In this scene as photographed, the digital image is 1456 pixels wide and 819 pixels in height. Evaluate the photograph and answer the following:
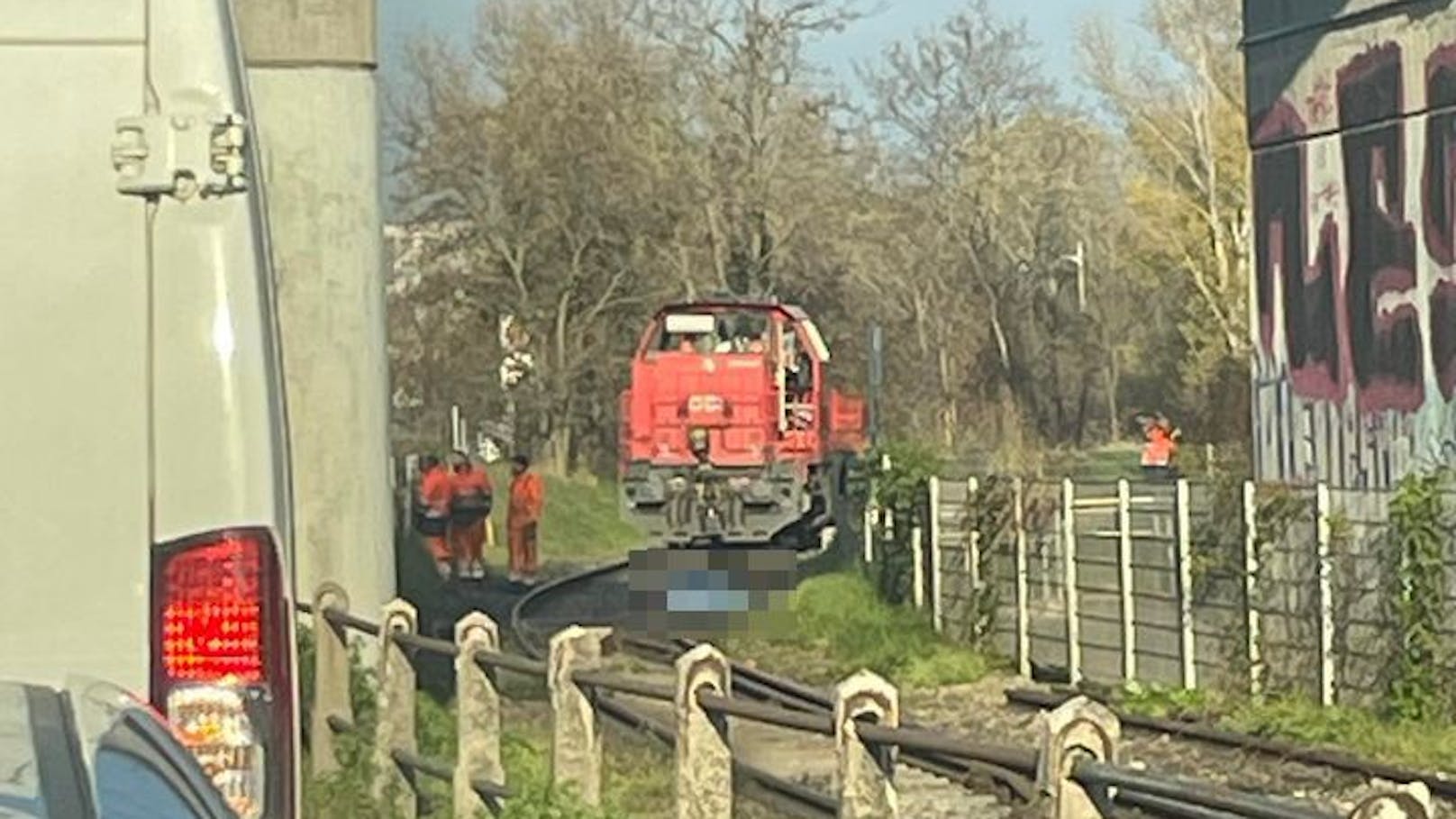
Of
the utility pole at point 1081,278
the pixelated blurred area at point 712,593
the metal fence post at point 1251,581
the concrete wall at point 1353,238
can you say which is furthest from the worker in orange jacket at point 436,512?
the utility pole at point 1081,278

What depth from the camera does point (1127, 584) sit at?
73.5 feet

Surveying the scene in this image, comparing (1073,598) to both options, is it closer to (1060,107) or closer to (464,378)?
(464,378)

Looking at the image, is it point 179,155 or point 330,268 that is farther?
point 330,268

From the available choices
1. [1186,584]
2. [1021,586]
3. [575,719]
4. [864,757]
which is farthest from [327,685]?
[1021,586]

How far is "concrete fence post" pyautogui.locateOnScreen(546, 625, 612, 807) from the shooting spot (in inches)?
433

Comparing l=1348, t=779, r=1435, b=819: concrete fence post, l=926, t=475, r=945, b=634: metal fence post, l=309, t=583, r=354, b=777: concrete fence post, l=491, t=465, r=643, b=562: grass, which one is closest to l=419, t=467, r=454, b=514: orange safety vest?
l=491, t=465, r=643, b=562: grass

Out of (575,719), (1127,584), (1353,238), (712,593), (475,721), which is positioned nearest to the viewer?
(575,719)

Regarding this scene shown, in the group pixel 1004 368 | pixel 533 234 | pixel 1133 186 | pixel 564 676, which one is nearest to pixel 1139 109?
pixel 1133 186

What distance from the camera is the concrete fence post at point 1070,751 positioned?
6618 millimetres

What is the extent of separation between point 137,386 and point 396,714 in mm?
7381

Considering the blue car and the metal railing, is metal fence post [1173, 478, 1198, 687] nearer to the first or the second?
the metal railing

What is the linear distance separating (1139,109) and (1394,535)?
6431 centimetres

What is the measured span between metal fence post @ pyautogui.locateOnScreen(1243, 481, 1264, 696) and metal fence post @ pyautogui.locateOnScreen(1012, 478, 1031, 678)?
3557 millimetres

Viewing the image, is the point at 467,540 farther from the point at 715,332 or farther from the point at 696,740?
the point at 696,740
